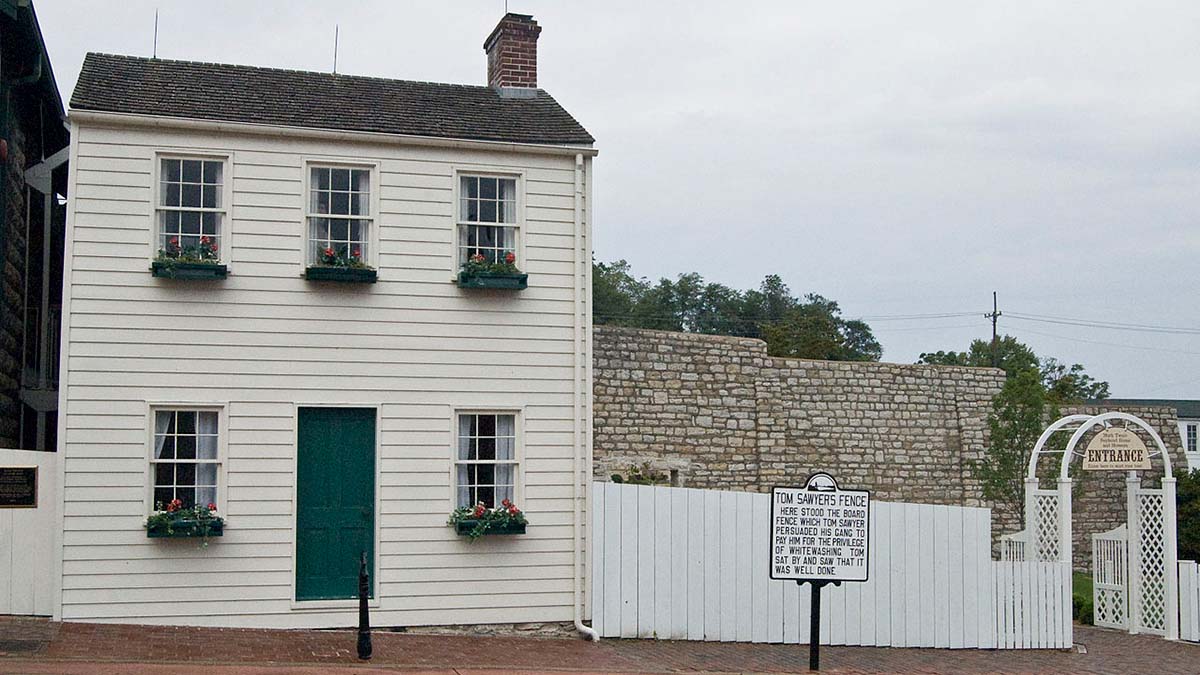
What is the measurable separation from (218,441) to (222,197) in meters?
2.63

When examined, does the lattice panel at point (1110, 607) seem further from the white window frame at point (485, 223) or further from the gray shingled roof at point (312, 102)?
the gray shingled roof at point (312, 102)

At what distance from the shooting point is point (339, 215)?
1434 centimetres

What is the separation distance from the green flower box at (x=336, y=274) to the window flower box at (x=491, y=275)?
1.09m

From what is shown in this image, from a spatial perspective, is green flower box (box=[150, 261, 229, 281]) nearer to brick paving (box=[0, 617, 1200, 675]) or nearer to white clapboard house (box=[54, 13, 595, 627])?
white clapboard house (box=[54, 13, 595, 627])

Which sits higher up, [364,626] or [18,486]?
[18,486]

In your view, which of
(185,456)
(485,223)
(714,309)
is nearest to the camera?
(185,456)

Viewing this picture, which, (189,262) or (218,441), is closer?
(189,262)

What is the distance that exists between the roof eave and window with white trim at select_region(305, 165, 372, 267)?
0.39 metres

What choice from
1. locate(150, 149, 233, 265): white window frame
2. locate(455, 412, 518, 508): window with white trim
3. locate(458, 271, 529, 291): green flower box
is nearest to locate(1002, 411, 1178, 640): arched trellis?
locate(455, 412, 518, 508): window with white trim

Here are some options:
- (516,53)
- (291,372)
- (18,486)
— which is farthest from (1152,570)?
(18,486)

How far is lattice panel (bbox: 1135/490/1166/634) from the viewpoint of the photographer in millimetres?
17812

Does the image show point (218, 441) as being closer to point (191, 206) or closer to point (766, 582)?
point (191, 206)

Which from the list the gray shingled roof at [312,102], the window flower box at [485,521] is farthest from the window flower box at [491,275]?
the window flower box at [485,521]

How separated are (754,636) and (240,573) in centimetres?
576
